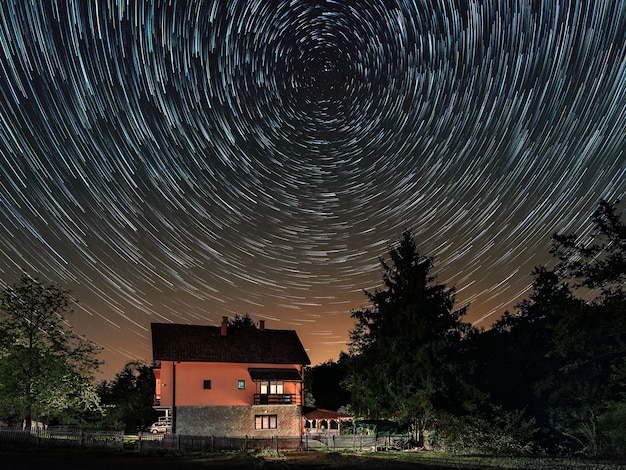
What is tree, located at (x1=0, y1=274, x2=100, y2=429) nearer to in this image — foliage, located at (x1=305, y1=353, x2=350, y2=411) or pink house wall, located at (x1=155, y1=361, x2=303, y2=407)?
pink house wall, located at (x1=155, y1=361, x2=303, y2=407)

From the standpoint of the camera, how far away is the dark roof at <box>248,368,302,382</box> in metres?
50.6

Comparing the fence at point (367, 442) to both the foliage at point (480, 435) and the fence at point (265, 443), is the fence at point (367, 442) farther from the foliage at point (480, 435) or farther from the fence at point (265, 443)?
the foliage at point (480, 435)

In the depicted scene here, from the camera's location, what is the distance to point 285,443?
145 ft

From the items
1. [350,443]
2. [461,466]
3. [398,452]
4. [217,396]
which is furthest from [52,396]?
[461,466]

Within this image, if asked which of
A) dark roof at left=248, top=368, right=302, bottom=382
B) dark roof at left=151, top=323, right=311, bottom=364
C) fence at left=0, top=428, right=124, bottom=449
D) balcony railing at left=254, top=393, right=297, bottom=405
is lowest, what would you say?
fence at left=0, top=428, right=124, bottom=449

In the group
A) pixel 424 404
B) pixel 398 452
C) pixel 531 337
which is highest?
pixel 531 337

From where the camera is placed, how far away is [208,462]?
100 feet

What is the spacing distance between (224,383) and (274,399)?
425cm

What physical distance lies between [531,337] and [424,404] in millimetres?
12205

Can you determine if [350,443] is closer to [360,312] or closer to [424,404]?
[424,404]

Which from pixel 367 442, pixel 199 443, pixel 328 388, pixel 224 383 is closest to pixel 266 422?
pixel 224 383

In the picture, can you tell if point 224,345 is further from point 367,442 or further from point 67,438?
point 67,438

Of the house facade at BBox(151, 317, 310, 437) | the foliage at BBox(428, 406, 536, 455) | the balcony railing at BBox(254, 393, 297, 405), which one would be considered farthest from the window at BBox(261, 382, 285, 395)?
the foliage at BBox(428, 406, 536, 455)

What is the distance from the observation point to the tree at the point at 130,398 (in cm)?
6284
